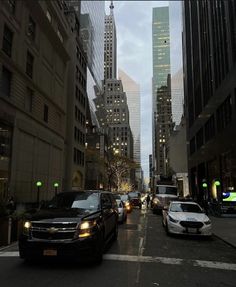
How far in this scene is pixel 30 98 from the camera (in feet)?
119

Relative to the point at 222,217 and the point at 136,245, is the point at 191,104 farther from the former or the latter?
the point at 136,245

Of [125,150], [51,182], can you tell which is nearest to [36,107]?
[51,182]

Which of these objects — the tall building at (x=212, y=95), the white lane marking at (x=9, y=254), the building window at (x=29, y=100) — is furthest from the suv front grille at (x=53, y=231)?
the building window at (x=29, y=100)

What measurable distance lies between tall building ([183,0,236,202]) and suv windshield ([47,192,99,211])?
21.2 metres

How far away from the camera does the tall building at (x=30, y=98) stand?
30.1m

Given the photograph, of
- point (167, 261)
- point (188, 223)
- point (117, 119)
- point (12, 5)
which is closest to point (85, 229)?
point (167, 261)

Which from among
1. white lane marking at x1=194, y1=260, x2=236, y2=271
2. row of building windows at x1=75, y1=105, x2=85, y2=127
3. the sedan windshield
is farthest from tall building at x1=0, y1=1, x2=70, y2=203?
white lane marking at x1=194, y1=260, x2=236, y2=271

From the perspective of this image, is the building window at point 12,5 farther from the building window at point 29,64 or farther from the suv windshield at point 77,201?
the suv windshield at point 77,201

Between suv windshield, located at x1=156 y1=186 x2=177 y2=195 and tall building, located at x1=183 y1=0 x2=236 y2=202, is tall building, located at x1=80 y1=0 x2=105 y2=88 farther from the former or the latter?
suv windshield, located at x1=156 y1=186 x2=177 y2=195

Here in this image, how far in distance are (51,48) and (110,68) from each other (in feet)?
523

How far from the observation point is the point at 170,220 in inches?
558

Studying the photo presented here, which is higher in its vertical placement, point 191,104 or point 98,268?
point 191,104

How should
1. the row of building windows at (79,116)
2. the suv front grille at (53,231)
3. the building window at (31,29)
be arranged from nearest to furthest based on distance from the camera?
1. the suv front grille at (53,231)
2. the building window at (31,29)
3. the row of building windows at (79,116)

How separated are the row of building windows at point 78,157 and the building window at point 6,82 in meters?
30.7
